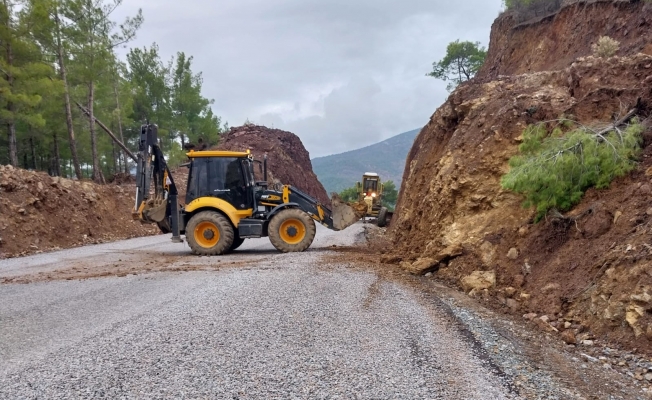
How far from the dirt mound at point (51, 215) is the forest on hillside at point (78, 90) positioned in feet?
8.96

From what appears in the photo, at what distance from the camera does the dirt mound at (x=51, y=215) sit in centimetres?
1226

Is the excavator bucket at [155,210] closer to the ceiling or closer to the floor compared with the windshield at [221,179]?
closer to the floor

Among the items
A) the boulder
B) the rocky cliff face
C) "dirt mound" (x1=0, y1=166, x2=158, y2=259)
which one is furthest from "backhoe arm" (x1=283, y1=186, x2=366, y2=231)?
"dirt mound" (x1=0, y1=166, x2=158, y2=259)

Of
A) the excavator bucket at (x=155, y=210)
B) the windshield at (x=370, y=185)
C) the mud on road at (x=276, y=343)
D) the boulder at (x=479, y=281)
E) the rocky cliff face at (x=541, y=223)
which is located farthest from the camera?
the windshield at (x=370, y=185)

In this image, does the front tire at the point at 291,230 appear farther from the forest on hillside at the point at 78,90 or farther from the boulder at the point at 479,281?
the forest on hillside at the point at 78,90

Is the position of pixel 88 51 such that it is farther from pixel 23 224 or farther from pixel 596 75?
pixel 596 75

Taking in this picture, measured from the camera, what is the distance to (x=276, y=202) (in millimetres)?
11328

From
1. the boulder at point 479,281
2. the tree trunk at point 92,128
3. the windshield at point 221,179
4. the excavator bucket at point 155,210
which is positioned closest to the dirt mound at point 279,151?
the tree trunk at point 92,128

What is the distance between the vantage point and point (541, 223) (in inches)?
241

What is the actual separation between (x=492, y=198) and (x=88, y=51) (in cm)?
1879

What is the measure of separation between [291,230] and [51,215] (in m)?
8.00

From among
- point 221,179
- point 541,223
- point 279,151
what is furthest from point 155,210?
point 279,151

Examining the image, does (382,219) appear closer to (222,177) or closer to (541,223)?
(222,177)

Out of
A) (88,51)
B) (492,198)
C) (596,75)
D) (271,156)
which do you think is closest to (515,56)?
(596,75)
